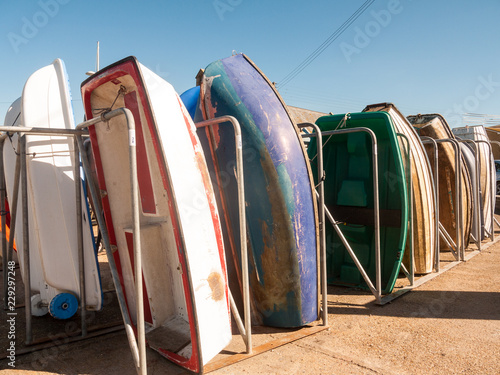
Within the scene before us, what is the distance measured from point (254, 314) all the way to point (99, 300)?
1.35m

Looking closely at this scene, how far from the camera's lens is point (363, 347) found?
123 inches

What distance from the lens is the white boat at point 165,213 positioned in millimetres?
2592

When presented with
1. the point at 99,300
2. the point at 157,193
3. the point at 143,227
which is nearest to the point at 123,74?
the point at 157,193

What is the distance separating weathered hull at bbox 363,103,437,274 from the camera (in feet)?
16.5

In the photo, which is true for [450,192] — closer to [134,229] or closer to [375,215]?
[375,215]

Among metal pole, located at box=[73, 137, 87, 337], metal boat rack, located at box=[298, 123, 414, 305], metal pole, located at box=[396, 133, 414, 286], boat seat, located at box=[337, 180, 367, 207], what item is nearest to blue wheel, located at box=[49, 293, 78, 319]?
metal pole, located at box=[73, 137, 87, 337]

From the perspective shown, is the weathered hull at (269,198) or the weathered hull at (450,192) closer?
the weathered hull at (269,198)

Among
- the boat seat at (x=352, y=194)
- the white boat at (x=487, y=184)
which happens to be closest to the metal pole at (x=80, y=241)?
the boat seat at (x=352, y=194)

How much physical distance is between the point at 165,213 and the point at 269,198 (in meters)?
0.91

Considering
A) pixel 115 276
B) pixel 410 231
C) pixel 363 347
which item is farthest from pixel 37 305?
pixel 410 231

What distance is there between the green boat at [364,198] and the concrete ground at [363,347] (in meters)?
0.66

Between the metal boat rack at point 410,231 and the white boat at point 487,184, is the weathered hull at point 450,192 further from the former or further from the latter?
the white boat at point 487,184

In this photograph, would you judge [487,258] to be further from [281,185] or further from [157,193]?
[157,193]

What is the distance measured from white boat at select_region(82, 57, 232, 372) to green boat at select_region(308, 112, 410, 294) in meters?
2.17
